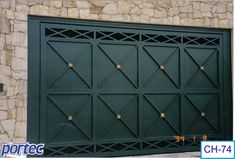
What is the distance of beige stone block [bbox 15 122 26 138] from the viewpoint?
25.5ft

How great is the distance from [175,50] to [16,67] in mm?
3589

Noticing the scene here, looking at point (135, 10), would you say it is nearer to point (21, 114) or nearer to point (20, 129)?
point (21, 114)

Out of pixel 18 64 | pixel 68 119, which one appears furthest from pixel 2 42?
pixel 68 119

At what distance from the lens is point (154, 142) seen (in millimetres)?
8859

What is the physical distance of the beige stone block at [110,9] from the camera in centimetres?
852

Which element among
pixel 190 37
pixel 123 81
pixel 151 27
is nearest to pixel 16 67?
pixel 123 81

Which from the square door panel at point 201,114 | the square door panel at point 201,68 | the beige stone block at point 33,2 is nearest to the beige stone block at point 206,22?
the square door panel at point 201,68

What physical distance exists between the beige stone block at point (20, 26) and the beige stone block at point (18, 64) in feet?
1.88

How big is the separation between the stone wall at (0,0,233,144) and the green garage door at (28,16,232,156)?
0.55 ft

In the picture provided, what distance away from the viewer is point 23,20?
7895 mm

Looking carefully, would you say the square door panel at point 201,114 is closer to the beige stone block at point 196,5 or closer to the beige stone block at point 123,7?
the beige stone block at point 196,5

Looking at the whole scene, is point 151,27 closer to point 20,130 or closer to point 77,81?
point 77,81

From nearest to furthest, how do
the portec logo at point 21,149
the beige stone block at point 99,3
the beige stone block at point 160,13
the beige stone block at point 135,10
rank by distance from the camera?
the portec logo at point 21,149
the beige stone block at point 99,3
the beige stone block at point 135,10
the beige stone block at point 160,13

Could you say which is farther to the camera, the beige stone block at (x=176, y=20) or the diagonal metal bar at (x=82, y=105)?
the beige stone block at (x=176, y=20)
